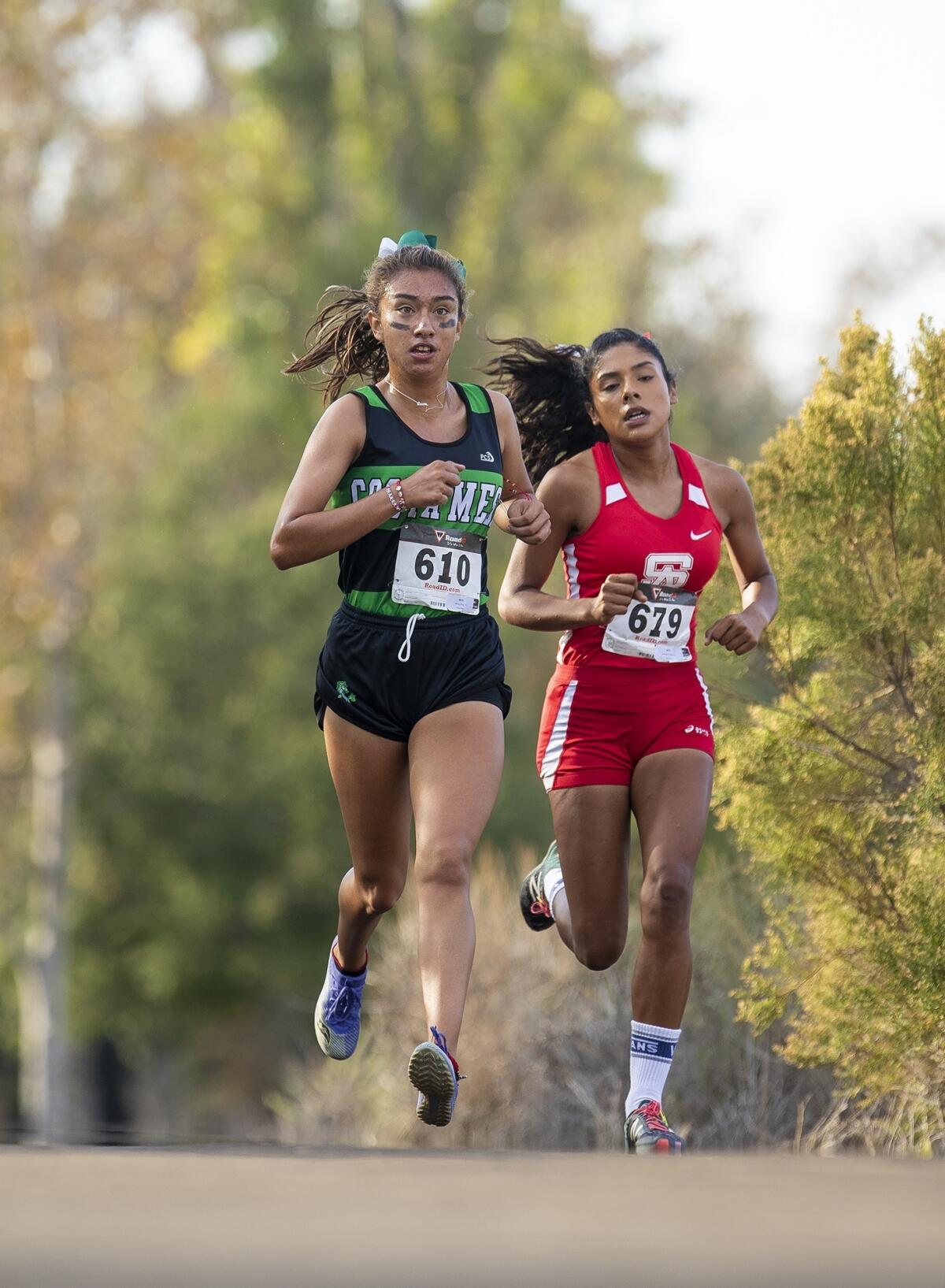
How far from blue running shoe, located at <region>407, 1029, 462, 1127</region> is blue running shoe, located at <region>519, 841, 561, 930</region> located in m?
1.79

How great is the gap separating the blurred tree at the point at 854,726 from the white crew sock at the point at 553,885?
594mm

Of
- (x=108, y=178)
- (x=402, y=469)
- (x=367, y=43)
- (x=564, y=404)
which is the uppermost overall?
(x=367, y=43)

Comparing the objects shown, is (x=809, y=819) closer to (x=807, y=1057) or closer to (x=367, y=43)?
(x=807, y=1057)

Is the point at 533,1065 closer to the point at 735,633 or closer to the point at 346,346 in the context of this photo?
the point at 735,633

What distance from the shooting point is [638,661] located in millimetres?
5816

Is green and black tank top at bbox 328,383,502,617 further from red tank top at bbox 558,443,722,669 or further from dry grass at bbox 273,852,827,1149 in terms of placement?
dry grass at bbox 273,852,827,1149

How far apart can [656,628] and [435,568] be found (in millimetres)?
753

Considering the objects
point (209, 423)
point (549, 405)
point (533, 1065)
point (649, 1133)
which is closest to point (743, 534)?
point (549, 405)

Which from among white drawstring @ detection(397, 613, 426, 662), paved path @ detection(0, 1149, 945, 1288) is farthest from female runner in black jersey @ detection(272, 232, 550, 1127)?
paved path @ detection(0, 1149, 945, 1288)

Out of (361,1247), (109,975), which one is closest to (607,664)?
(361,1247)

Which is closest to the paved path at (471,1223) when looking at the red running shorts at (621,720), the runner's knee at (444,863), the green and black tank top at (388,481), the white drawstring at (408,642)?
the runner's knee at (444,863)

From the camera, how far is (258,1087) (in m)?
28.6

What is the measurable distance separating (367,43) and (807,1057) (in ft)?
77.7

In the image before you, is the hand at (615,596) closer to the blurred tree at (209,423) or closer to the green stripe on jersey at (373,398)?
the green stripe on jersey at (373,398)
